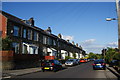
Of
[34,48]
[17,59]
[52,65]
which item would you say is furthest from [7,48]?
[34,48]

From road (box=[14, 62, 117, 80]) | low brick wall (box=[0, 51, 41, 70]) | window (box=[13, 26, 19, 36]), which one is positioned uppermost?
window (box=[13, 26, 19, 36])

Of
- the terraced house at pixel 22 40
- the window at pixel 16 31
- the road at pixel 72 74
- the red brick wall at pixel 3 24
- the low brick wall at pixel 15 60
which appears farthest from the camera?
the window at pixel 16 31

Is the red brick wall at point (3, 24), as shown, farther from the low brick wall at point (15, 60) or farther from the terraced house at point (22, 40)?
the low brick wall at point (15, 60)

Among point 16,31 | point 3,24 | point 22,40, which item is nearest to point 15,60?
point 3,24

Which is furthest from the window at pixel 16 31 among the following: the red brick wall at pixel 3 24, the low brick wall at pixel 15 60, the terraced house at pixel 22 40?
the low brick wall at pixel 15 60

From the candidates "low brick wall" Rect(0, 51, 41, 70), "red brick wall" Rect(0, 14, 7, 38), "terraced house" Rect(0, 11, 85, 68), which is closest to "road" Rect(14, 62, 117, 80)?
"low brick wall" Rect(0, 51, 41, 70)

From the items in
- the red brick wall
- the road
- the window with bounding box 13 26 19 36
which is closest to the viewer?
the road

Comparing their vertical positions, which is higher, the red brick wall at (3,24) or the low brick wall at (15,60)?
the red brick wall at (3,24)

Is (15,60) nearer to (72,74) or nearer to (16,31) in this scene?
(16,31)

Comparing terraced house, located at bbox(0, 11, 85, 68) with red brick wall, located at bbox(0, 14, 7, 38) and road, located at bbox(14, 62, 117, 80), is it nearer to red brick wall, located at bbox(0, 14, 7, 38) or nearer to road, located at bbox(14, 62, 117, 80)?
red brick wall, located at bbox(0, 14, 7, 38)

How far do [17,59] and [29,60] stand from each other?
130 inches

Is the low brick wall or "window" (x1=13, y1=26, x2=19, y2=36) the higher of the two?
"window" (x1=13, y1=26, x2=19, y2=36)

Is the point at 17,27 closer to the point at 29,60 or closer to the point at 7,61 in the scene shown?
the point at 29,60

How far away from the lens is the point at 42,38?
122 feet
